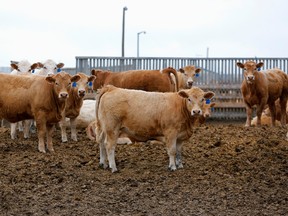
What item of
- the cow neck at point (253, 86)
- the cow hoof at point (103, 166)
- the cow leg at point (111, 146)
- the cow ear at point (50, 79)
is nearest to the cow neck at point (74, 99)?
the cow ear at point (50, 79)

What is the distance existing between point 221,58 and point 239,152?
1214 centimetres

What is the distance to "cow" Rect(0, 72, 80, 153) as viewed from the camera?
1143 cm

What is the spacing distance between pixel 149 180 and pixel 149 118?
1.10 metres

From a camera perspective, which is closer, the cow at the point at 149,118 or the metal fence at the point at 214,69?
the cow at the point at 149,118

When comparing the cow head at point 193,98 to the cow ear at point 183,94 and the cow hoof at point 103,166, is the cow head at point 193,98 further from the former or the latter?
the cow hoof at point 103,166

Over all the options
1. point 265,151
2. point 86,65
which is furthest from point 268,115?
point 265,151

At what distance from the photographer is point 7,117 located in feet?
38.7

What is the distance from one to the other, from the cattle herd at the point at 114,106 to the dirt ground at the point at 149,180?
0.39 metres

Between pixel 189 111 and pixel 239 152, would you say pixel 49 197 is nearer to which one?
pixel 189 111

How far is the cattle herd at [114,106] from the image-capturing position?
9.74 metres


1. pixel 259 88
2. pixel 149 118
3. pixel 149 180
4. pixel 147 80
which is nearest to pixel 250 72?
pixel 259 88

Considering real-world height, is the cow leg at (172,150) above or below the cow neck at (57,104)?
below

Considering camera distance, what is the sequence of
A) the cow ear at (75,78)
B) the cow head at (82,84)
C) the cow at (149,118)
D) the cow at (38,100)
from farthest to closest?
1. the cow head at (82,84)
2. the cow ear at (75,78)
3. the cow at (38,100)
4. the cow at (149,118)

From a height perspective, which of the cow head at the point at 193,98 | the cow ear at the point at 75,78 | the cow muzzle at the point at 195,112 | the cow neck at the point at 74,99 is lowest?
the cow neck at the point at 74,99
